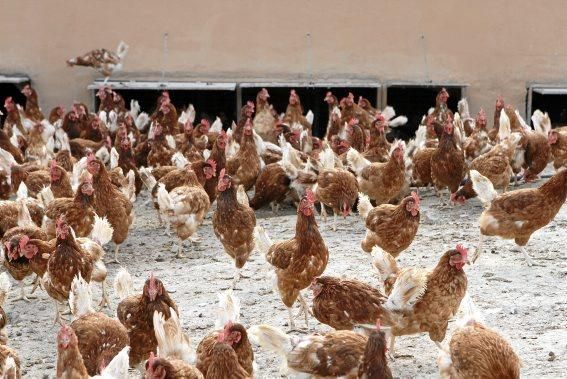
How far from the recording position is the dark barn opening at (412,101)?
1456cm

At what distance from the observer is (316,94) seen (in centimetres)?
1460

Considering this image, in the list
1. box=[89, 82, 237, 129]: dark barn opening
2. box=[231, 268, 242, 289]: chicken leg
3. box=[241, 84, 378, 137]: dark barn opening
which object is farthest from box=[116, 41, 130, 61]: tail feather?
box=[231, 268, 242, 289]: chicken leg

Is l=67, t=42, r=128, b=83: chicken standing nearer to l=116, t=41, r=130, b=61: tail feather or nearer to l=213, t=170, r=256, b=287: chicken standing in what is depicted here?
l=116, t=41, r=130, b=61: tail feather

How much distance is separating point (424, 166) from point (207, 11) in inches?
224

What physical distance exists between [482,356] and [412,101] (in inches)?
416

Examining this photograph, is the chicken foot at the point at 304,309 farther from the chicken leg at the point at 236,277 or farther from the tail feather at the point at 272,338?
the tail feather at the point at 272,338

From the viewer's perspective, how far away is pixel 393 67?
14531mm

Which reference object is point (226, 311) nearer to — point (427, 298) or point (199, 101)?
point (427, 298)

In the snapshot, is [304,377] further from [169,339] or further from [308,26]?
[308,26]

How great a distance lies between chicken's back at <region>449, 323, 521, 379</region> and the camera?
16.3 feet

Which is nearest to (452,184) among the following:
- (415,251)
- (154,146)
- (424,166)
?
(424,166)

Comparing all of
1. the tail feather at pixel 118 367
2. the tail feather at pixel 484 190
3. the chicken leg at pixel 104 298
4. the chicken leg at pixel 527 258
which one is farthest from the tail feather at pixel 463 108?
the tail feather at pixel 118 367

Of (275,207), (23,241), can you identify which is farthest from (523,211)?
(23,241)

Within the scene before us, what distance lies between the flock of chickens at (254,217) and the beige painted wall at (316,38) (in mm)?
1346
